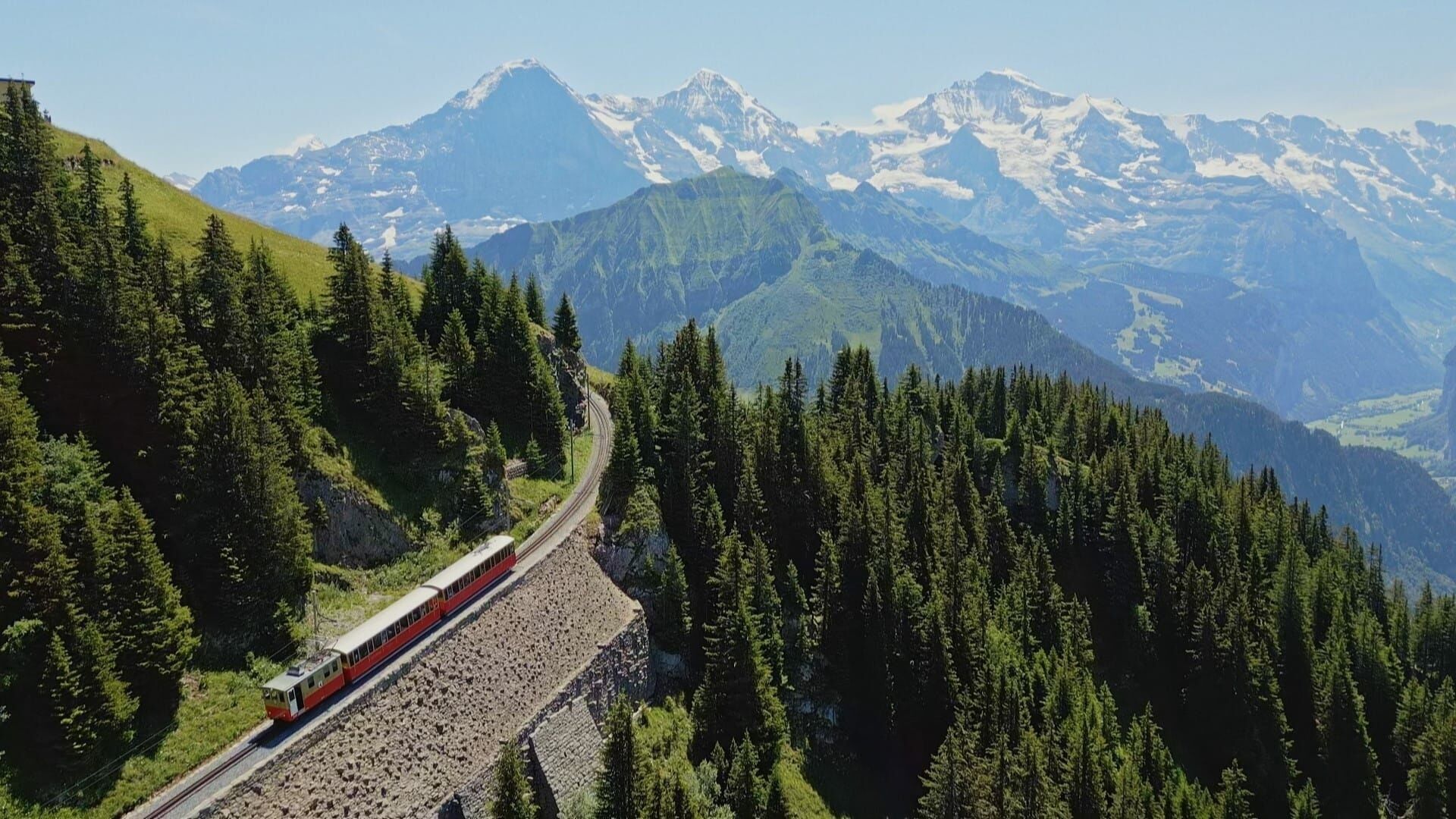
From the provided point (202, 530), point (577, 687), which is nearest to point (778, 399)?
point (577, 687)

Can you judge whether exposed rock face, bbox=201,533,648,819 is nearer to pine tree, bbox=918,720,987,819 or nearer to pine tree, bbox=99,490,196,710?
pine tree, bbox=99,490,196,710

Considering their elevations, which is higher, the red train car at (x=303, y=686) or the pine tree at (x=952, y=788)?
the red train car at (x=303, y=686)

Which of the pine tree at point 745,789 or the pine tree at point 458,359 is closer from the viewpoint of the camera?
the pine tree at point 745,789

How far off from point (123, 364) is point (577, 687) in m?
37.9

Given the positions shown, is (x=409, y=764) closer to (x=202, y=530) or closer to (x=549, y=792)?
(x=549, y=792)

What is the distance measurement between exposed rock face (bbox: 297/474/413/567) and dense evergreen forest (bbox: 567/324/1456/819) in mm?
20536

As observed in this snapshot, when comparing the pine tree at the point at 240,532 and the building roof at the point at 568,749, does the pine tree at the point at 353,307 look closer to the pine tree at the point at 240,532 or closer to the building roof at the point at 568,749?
the pine tree at the point at 240,532

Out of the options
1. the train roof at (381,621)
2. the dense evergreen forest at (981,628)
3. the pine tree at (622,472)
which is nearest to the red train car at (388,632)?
the train roof at (381,621)

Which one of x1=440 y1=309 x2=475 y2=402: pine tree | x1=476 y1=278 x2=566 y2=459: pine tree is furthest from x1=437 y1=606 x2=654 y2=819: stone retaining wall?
x1=440 y1=309 x2=475 y2=402: pine tree

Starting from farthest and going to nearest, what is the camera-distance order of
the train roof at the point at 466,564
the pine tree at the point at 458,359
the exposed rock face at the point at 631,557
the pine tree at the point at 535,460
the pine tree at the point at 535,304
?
the pine tree at the point at 535,304, the pine tree at the point at 458,359, the pine tree at the point at 535,460, the exposed rock face at the point at 631,557, the train roof at the point at 466,564

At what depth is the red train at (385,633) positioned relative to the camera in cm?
4475

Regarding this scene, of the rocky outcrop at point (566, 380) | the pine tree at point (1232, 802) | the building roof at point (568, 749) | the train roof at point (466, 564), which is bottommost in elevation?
the pine tree at point (1232, 802)

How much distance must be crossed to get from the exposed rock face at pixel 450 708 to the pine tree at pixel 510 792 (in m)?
4.76

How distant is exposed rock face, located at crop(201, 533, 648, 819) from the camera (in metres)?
43.0
